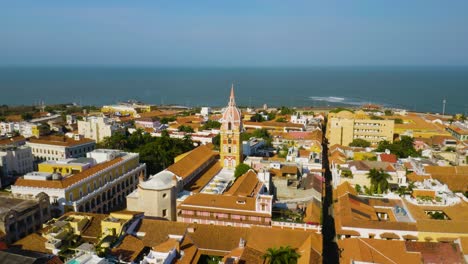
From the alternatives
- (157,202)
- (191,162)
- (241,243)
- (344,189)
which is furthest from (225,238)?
(191,162)

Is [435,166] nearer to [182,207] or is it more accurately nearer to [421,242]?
[421,242]

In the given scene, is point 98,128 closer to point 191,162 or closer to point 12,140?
point 12,140

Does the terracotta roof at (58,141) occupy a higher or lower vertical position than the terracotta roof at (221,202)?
higher

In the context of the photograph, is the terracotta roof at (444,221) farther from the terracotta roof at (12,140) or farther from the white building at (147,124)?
the white building at (147,124)

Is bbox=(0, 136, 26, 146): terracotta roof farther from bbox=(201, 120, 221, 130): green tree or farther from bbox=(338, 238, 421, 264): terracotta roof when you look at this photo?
bbox=(338, 238, 421, 264): terracotta roof

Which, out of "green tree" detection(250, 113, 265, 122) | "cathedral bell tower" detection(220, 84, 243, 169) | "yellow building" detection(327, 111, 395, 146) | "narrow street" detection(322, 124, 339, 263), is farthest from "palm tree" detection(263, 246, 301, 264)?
"green tree" detection(250, 113, 265, 122)

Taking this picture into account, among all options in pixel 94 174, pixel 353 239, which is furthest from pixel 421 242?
pixel 94 174

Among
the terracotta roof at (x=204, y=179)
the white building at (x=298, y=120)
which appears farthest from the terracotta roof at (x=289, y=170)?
the white building at (x=298, y=120)

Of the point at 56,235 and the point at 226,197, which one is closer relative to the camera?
the point at 56,235
